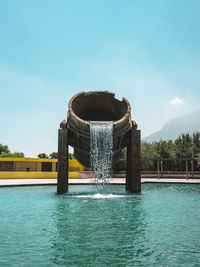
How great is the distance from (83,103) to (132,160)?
11.8ft

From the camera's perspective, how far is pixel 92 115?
1468cm

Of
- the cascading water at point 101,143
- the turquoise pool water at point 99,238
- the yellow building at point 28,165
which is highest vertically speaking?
the cascading water at point 101,143

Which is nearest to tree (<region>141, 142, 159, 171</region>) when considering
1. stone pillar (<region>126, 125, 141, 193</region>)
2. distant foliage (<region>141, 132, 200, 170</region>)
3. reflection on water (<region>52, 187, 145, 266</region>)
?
distant foliage (<region>141, 132, 200, 170</region>)

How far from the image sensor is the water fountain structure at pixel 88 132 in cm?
1201

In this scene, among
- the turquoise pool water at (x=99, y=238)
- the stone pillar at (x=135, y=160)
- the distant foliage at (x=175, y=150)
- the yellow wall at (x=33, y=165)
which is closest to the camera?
the turquoise pool water at (x=99, y=238)

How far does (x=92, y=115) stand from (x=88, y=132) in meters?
2.94

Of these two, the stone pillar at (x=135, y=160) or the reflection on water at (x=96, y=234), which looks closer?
the reflection on water at (x=96, y=234)

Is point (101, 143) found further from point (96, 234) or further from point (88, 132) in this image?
point (96, 234)

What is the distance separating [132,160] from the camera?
12.7 meters

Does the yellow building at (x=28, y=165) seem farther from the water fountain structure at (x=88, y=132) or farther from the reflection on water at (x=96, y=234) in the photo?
the reflection on water at (x=96, y=234)

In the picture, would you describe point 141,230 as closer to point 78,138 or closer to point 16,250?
point 16,250

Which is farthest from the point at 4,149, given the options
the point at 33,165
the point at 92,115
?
the point at 92,115

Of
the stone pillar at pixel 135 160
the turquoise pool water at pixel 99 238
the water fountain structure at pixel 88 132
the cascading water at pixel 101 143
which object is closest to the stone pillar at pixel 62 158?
the water fountain structure at pixel 88 132

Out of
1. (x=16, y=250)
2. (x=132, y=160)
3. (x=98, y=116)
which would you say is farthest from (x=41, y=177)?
(x=16, y=250)
